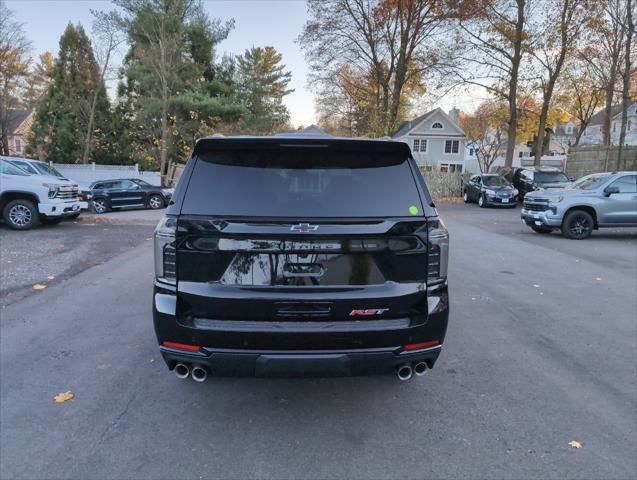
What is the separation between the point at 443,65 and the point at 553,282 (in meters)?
24.2

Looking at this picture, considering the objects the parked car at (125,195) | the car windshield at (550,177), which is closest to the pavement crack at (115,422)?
the parked car at (125,195)

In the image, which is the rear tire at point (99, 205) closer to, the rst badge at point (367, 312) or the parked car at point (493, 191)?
the parked car at point (493, 191)

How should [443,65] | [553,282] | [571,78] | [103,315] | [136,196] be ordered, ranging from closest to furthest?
[103,315], [553,282], [136,196], [571,78], [443,65]

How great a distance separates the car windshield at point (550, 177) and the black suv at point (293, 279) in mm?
20672

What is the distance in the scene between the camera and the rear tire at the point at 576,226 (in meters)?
11.7

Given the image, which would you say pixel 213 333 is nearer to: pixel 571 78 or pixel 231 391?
pixel 231 391

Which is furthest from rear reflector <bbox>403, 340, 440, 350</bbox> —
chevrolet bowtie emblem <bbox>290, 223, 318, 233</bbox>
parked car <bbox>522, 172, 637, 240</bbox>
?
parked car <bbox>522, 172, 637, 240</bbox>

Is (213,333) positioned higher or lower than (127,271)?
higher

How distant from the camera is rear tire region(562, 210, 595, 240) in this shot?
1171 centimetres

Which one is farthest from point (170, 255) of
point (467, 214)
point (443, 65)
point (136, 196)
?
point (443, 65)

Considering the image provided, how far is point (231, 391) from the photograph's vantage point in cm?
355

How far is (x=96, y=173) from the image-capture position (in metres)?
26.9

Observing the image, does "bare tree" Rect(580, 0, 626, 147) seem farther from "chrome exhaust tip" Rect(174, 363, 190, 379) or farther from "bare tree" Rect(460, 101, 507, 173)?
"chrome exhaust tip" Rect(174, 363, 190, 379)

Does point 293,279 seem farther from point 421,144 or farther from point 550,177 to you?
point 421,144
